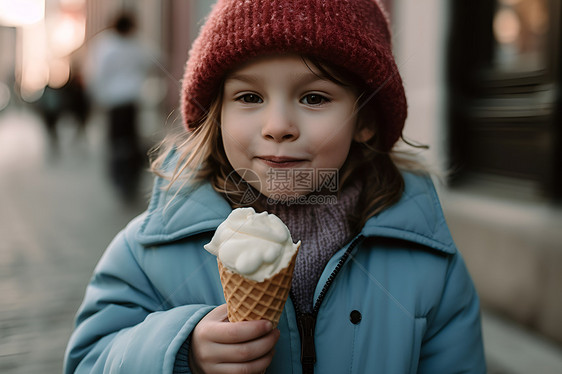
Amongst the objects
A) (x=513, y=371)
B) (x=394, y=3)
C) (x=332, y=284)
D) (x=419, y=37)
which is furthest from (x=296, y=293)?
(x=394, y=3)

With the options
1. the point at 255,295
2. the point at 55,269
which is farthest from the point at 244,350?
the point at 55,269

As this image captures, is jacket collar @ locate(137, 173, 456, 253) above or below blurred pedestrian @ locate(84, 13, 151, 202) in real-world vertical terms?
below

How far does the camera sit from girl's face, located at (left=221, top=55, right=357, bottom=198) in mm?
1514

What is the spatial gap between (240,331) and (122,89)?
665 centimetres

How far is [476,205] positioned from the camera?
13.2 feet

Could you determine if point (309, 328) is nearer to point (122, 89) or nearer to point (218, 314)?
point (218, 314)

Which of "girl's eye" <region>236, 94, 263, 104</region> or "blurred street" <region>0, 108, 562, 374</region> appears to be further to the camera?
"blurred street" <region>0, 108, 562, 374</region>

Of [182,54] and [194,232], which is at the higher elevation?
[182,54]

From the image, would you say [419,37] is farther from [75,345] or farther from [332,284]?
[75,345]

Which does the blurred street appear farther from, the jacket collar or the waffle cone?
the waffle cone

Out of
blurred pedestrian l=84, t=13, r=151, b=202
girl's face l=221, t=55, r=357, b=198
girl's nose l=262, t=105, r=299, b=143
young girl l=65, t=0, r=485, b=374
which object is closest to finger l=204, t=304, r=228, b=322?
young girl l=65, t=0, r=485, b=374

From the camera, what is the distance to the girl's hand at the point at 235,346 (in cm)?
133

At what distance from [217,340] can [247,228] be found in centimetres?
28

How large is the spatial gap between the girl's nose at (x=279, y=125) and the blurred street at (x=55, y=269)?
2.19 meters
